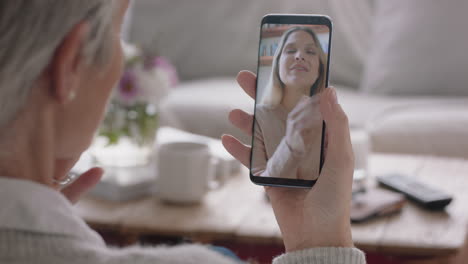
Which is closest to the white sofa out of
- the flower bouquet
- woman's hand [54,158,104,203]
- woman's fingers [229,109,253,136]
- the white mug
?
the flower bouquet

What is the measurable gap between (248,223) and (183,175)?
0.19 m

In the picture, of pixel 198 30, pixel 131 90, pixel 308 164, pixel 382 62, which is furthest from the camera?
pixel 198 30

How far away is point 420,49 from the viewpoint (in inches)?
99.0

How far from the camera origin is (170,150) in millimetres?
1343

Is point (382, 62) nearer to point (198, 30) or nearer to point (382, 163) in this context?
point (198, 30)

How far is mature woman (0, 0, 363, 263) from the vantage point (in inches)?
18.3

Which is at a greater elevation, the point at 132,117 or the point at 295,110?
the point at 295,110

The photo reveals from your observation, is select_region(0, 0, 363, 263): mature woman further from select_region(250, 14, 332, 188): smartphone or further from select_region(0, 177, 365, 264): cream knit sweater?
select_region(250, 14, 332, 188): smartphone

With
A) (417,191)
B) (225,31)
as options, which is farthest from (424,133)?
(225,31)

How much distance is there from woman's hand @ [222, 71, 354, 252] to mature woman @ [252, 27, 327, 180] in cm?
5

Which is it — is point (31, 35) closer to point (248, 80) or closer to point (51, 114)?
point (51, 114)

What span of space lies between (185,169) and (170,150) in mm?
60

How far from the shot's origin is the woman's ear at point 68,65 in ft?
1.56

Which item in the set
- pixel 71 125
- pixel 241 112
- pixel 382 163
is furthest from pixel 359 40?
pixel 71 125
